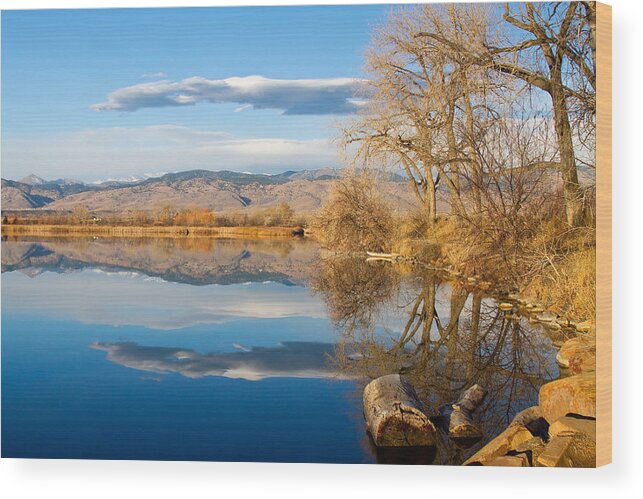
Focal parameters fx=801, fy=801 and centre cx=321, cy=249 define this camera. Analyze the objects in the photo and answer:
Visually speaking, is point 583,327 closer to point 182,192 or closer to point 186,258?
point 182,192

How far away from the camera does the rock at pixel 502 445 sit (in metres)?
5.25

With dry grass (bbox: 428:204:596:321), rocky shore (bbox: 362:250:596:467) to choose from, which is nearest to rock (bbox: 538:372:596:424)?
rocky shore (bbox: 362:250:596:467)

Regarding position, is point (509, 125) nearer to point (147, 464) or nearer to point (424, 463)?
point (424, 463)

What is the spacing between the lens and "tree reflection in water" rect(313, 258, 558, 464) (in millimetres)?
6230

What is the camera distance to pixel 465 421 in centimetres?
566

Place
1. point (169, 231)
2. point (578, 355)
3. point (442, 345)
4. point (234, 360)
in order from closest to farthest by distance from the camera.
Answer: point (578, 355) < point (234, 360) < point (442, 345) < point (169, 231)

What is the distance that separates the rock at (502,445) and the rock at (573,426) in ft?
0.60

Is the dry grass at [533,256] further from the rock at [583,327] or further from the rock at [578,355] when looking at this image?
the rock at [578,355]

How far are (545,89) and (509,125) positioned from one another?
72 cm

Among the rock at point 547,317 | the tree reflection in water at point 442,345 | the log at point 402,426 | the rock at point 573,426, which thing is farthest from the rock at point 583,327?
the log at point 402,426

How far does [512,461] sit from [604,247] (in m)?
1.56

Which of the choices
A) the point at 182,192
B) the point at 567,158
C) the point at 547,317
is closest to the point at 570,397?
the point at 567,158

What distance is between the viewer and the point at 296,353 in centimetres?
746

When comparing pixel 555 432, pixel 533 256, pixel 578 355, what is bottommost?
pixel 555 432
